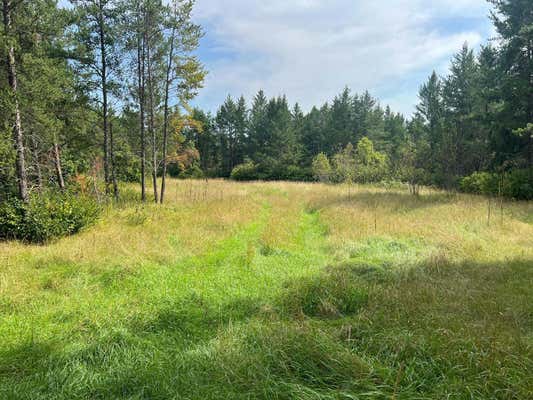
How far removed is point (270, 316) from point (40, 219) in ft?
25.5

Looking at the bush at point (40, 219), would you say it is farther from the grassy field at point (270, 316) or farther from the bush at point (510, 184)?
the bush at point (510, 184)

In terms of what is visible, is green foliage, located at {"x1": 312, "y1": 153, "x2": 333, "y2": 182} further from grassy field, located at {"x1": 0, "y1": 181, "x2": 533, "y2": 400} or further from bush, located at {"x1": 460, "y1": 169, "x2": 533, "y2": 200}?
grassy field, located at {"x1": 0, "y1": 181, "x2": 533, "y2": 400}

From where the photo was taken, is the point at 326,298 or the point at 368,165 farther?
the point at 368,165

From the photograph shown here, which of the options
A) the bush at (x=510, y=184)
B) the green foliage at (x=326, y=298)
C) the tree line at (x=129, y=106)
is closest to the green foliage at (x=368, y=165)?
the tree line at (x=129, y=106)

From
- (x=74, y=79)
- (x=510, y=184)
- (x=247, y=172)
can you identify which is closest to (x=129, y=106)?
(x=74, y=79)

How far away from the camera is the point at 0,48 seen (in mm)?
7938

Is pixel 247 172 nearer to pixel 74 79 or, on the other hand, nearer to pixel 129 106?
pixel 129 106

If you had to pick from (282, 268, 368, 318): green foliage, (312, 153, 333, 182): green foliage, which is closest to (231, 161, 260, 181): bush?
Result: (312, 153, 333, 182): green foliage

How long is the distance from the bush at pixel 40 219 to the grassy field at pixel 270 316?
0.72 metres

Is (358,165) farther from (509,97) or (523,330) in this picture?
(523,330)

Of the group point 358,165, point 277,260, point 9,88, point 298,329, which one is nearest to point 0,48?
point 9,88

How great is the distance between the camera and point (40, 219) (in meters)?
8.38

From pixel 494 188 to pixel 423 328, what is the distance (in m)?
15.4

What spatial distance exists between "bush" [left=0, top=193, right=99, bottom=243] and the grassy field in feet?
2.38
